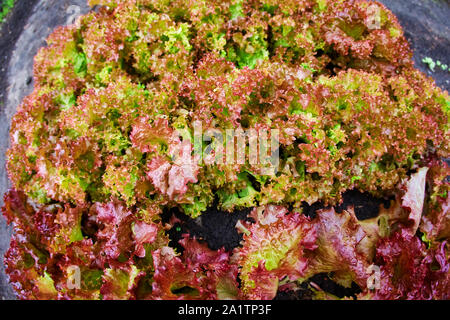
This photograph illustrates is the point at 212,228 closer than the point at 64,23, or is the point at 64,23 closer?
the point at 212,228

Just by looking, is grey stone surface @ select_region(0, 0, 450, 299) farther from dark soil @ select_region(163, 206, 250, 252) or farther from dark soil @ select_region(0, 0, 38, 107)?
dark soil @ select_region(163, 206, 250, 252)

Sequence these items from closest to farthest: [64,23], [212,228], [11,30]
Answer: [212,228], [64,23], [11,30]

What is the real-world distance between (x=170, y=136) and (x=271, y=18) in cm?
153

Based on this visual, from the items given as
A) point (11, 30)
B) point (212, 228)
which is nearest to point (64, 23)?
point (11, 30)

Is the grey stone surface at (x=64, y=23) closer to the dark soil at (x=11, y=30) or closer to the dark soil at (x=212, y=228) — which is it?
the dark soil at (x=11, y=30)

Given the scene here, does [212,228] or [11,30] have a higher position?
[11,30]

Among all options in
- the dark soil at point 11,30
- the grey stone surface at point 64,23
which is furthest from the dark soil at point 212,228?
the dark soil at point 11,30

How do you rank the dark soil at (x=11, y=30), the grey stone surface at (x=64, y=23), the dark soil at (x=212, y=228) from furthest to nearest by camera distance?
the dark soil at (x=11, y=30)
the grey stone surface at (x=64, y=23)
the dark soil at (x=212, y=228)

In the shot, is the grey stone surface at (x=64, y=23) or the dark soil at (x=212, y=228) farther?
the grey stone surface at (x=64, y=23)

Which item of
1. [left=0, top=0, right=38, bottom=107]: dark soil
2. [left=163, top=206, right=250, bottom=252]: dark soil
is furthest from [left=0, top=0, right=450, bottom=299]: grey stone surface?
[left=163, top=206, right=250, bottom=252]: dark soil

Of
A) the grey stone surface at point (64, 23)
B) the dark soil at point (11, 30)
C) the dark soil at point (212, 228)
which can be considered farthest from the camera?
the dark soil at point (11, 30)

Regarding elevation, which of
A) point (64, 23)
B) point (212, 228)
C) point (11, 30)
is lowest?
point (212, 228)

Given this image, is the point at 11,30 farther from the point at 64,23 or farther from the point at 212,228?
the point at 212,228

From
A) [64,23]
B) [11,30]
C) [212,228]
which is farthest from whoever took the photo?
[11,30]
